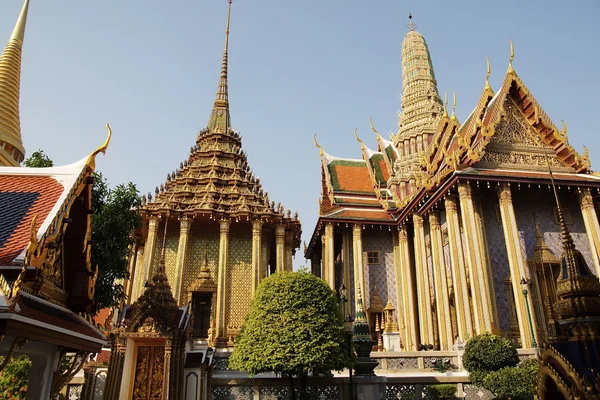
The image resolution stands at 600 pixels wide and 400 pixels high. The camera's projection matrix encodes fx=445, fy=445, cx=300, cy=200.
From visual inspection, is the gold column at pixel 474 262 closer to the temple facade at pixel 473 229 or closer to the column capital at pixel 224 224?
the temple facade at pixel 473 229

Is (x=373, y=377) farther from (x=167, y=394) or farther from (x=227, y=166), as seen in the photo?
(x=227, y=166)

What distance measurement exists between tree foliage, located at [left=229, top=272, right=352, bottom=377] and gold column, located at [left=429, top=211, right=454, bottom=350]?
688 centimetres

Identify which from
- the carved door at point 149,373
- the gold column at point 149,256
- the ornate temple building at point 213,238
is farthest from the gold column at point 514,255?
the gold column at point 149,256

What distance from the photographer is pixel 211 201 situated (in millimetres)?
19078

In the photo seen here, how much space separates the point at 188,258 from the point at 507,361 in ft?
42.5

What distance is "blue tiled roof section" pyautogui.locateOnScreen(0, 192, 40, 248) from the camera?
3515 mm

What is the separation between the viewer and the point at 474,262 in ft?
44.7

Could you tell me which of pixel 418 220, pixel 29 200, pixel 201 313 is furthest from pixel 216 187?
pixel 29 200

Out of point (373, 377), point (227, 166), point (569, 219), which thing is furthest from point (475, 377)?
point (227, 166)

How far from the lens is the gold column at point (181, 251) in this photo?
57.3 feet

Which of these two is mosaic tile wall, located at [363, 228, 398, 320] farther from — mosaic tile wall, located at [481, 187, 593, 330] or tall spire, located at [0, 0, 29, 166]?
tall spire, located at [0, 0, 29, 166]

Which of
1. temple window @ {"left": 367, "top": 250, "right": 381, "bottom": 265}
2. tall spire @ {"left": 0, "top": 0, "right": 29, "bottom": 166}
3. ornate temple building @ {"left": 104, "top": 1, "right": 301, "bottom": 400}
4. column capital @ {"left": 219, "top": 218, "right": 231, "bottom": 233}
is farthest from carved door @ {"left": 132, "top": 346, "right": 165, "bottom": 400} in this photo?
temple window @ {"left": 367, "top": 250, "right": 381, "bottom": 265}

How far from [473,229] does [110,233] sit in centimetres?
1058

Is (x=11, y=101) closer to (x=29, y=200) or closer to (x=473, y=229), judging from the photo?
(x=29, y=200)
